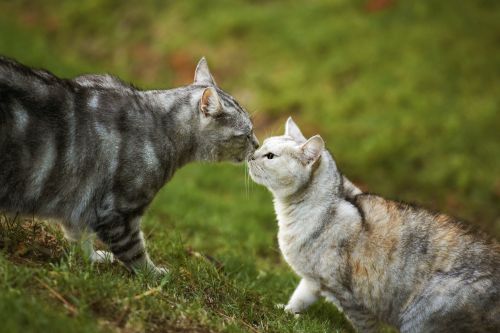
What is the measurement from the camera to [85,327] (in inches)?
146

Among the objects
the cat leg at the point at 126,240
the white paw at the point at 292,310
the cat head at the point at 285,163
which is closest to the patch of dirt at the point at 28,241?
the cat leg at the point at 126,240

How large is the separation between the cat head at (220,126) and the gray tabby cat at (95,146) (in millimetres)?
12

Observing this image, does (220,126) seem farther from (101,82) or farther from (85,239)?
(85,239)

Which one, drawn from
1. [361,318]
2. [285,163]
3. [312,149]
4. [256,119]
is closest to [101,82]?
[285,163]

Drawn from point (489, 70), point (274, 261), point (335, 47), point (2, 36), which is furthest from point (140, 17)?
point (274, 261)

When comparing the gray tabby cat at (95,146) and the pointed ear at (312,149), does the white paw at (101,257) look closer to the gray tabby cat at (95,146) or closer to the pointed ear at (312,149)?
the gray tabby cat at (95,146)

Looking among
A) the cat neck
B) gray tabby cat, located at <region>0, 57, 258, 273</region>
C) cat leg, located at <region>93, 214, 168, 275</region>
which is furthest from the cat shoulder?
cat leg, located at <region>93, 214, 168, 275</region>

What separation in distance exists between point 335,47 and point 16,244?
9.99 meters

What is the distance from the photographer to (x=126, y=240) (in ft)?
16.4

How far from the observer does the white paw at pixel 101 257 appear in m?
5.16

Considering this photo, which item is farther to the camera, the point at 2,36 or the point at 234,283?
the point at 2,36

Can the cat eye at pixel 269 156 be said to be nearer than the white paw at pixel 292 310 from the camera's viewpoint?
No

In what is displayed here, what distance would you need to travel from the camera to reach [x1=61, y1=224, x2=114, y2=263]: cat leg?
4884 mm

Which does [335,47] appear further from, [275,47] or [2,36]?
[2,36]
